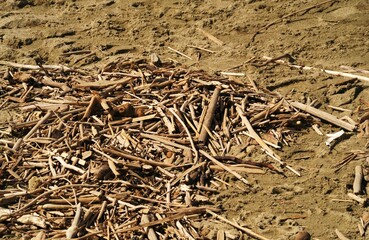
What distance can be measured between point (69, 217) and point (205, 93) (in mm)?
1461

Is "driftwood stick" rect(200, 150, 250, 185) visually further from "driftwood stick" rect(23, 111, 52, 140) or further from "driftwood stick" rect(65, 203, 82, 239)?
"driftwood stick" rect(23, 111, 52, 140)

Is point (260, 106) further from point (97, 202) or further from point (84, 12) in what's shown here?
point (84, 12)

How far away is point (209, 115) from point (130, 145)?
24.4 inches

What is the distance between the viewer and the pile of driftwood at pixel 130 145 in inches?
146

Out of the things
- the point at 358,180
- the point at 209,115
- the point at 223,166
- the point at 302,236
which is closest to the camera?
the point at 302,236

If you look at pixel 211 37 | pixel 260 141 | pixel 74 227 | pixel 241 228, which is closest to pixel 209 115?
pixel 260 141

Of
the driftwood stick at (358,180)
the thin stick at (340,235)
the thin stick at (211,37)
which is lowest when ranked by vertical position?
the thin stick at (340,235)

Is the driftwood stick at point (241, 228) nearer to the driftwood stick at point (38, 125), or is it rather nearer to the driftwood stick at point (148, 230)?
the driftwood stick at point (148, 230)

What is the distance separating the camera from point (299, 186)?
13.0ft

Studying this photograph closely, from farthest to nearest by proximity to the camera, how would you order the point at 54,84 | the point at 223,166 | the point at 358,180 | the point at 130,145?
the point at 54,84 → the point at 130,145 → the point at 223,166 → the point at 358,180

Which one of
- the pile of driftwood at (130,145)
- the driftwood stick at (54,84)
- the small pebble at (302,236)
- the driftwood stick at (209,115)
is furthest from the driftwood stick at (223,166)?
the driftwood stick at (54,84)

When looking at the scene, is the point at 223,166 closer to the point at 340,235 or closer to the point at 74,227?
the point at 340,235

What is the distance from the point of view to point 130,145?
4188 millimetres

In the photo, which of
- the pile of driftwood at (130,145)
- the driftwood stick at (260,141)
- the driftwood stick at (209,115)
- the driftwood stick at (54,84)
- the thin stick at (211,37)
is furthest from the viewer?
the thin stick at (211,37)
